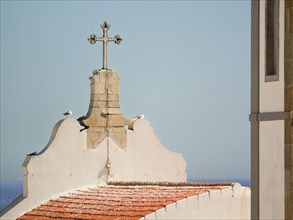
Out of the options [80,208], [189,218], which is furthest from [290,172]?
[80,208]

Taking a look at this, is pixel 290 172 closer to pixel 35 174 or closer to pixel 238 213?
pixel 238 213

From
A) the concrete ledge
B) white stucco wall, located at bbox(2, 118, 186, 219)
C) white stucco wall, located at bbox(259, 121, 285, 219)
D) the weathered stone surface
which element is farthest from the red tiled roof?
the concrete ledge

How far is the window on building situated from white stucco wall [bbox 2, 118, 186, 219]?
10.4 metres

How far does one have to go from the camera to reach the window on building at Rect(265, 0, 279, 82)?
637 inches

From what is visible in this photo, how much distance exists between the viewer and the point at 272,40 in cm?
1630

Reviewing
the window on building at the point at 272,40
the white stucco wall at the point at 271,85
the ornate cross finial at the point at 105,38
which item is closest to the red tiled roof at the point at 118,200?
the ornate cross finial at the point at 105,38

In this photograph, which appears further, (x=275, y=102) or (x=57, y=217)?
(x=57, y=217)

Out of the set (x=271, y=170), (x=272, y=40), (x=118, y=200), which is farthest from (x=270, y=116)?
(x=118, y=200)

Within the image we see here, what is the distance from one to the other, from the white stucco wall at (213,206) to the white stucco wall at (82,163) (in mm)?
A: 4475

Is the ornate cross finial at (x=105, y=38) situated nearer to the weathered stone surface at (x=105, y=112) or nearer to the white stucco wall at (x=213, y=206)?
the weathered stone surface at (x=105, y=112)

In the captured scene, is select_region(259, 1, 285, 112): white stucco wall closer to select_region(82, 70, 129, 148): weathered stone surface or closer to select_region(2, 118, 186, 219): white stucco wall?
select_region(2, 118, 186, 219): white stucco wall

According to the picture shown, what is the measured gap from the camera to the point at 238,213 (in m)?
23.2

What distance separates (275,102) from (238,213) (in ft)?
23.8

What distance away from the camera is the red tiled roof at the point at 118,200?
22766 mm
